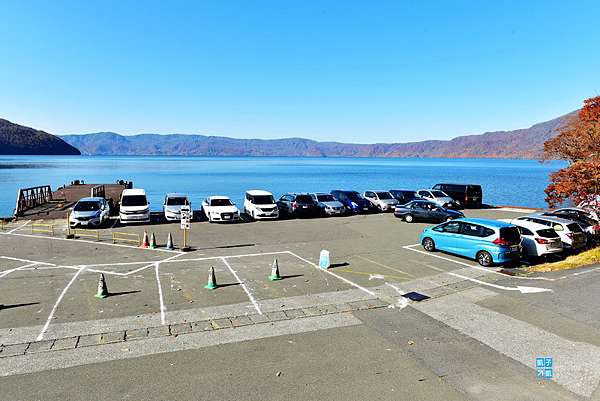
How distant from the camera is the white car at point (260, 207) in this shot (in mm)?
27891

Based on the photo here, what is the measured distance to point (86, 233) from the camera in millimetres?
21984

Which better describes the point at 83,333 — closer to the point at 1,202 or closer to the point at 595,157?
the point at 595,157

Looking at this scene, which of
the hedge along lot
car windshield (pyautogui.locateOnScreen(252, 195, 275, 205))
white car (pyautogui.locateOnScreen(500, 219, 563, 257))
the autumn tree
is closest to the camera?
the hedge along lot

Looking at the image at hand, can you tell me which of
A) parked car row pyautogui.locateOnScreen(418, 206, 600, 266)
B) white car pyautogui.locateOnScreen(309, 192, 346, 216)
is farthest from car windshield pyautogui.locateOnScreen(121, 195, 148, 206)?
parked car row pyautogui.locateOnScreen(418, 206, 600, 266)

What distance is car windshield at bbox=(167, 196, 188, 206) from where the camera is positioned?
28.1m

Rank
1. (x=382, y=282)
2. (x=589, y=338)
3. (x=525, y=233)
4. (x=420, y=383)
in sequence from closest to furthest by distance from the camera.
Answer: (x=420, y=383) < (x=589, y=338) < (x=382, y=282) < (x=525, y=233)

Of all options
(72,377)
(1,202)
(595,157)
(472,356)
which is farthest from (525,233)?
(1,202)

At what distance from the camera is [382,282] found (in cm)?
1310

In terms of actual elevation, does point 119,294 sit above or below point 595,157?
below

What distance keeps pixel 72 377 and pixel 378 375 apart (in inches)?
209

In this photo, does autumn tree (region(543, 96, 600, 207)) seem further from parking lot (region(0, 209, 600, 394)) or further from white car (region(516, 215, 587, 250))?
parking lot (region(0, 209, 600, 394))

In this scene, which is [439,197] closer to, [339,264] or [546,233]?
[546,233]

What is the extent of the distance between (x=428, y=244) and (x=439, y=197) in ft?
60.0

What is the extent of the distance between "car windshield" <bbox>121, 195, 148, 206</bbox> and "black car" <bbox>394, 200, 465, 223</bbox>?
686 inches
